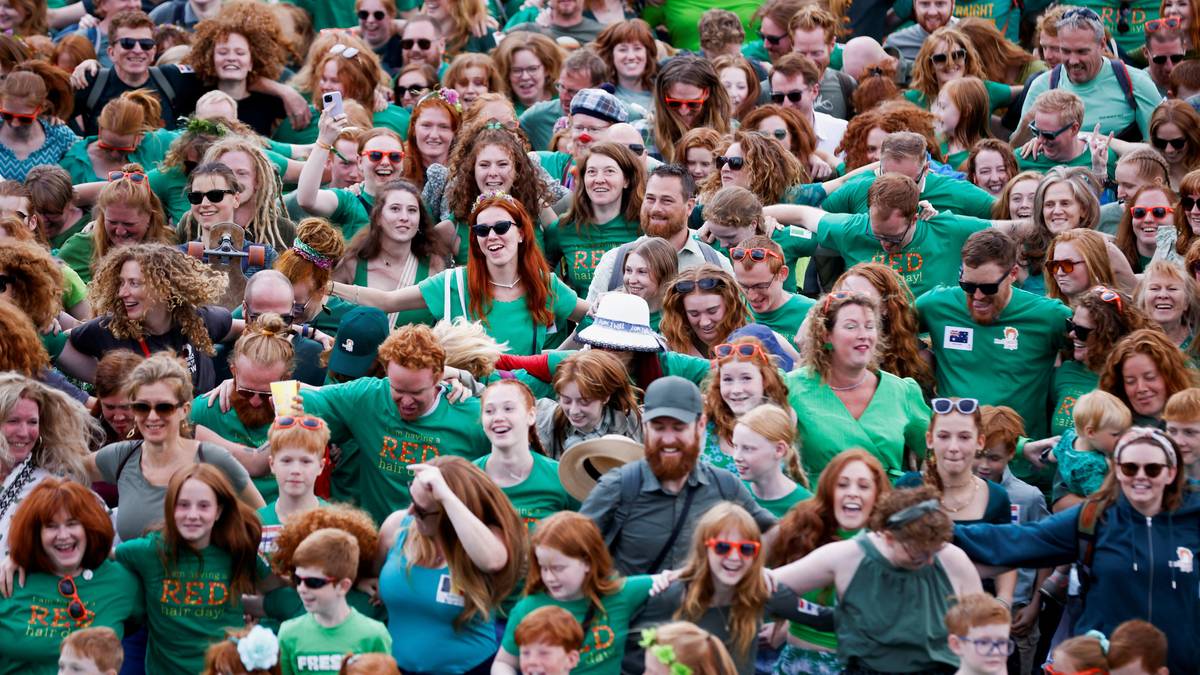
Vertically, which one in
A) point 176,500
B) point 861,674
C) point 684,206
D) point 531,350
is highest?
point 684,206

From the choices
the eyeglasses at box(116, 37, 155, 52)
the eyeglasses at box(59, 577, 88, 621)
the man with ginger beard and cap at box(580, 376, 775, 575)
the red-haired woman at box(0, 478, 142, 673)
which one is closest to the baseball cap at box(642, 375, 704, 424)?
the man with ginger beard and cap at box(580, 376, 775, 575)

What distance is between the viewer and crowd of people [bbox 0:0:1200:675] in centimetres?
825

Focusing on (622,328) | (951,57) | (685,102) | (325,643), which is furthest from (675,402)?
(951,57)

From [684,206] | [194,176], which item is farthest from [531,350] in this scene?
[194,176]

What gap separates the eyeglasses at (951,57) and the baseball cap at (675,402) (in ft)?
19.3

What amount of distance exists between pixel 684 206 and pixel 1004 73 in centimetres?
408

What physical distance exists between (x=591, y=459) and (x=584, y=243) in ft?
9.11

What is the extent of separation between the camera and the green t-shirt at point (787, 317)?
10.7m

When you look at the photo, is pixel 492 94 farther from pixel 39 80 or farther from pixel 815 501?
Answer: pixel 815 501

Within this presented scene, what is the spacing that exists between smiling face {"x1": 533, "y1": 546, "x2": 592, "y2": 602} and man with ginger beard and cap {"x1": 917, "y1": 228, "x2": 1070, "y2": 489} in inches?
124

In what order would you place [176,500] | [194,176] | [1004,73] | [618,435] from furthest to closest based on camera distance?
[1004,73] < [194,176] < [618,435] < [176,500]

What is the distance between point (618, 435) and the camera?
917 centimetres

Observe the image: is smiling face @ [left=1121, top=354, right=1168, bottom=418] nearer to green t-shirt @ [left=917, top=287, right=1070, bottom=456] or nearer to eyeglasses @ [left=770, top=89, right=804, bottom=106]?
green t-shirt @ [left=917, top=287, right=1070, bottom=456]

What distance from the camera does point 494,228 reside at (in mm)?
10680
